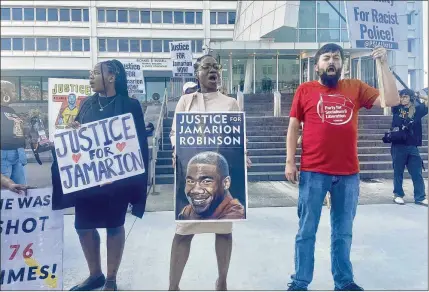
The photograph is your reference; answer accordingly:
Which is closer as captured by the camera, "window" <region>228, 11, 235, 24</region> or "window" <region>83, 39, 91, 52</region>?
"window" <region>83, 39, 91, 52</region>

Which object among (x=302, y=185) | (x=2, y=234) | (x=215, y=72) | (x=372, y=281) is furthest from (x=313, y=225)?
(x=2, y=234)

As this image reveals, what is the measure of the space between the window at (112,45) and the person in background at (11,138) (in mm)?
34758

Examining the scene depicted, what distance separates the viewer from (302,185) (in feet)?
10.8

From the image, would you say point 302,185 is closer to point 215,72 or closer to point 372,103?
point 372,103

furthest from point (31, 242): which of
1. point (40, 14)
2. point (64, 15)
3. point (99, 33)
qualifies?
point (64, 15)

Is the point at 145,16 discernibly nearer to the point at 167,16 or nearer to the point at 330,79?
the point at 167,16

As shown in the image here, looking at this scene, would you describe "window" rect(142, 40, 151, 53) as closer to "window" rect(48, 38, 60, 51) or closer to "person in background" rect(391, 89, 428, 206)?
"window" rect(48, 38, 60, 51)

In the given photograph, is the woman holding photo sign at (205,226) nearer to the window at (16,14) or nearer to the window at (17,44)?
the window at (17,44)

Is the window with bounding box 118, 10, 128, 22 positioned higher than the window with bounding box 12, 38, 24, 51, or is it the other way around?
the window with bounding box 118, 10, 128, 22

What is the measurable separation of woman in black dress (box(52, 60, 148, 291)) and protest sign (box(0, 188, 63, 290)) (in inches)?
5.3

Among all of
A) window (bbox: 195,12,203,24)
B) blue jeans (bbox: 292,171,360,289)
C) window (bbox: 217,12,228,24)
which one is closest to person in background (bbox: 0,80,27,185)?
blue jeans (bbox: 292,171,360,289)

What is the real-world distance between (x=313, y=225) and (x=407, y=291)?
3.46 ft

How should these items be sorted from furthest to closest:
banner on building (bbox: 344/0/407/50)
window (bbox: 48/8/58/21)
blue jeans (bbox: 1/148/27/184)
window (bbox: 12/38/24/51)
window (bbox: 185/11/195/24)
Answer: window (bbox: 185/11/195/24)
window (bbox: 48/8/58/21)
window (bbox: 12/38/24/51)
banner on building (bbox: 344/0/407/50)
blue jeans (bbox: 1/148/27/184)

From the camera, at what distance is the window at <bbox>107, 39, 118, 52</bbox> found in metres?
37.3
